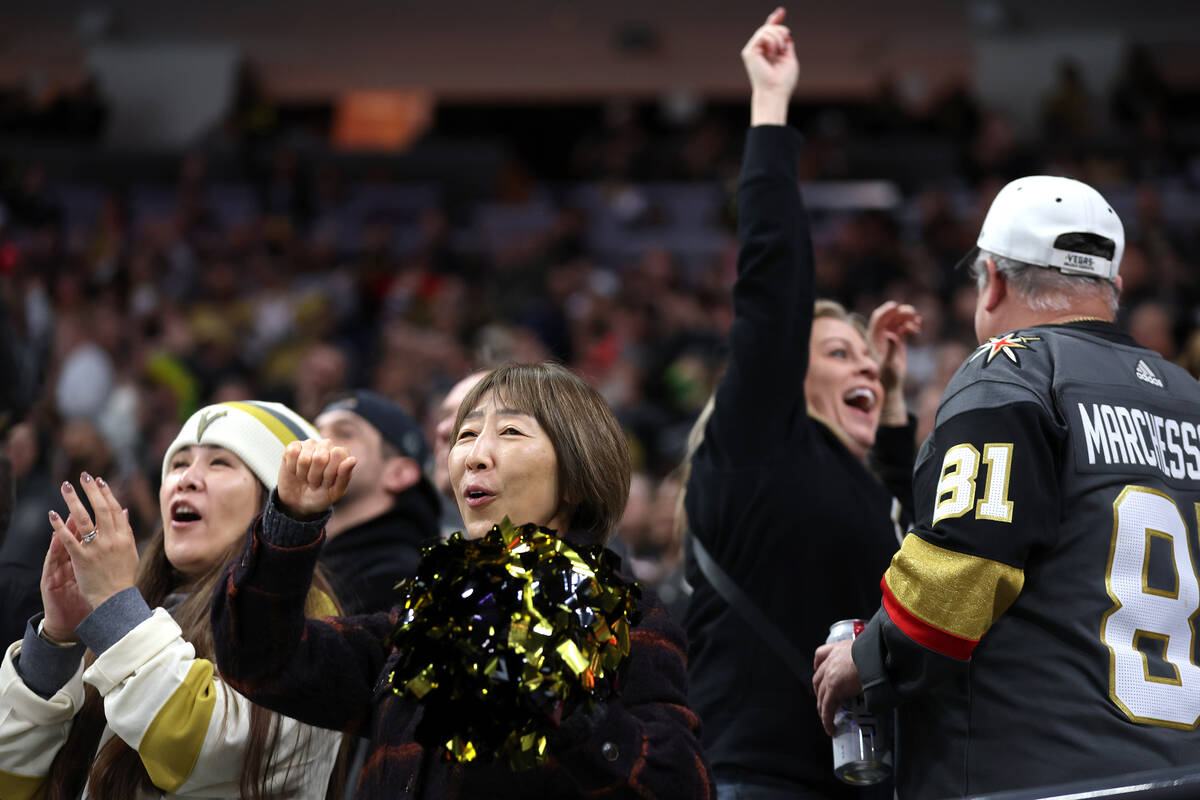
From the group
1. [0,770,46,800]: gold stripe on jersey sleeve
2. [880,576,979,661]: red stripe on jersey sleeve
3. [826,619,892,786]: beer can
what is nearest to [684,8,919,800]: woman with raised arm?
[826,619,892,786]: beer can

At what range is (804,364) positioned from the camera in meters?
2.98

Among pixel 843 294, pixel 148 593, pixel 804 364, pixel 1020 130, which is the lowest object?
pixel 148 593

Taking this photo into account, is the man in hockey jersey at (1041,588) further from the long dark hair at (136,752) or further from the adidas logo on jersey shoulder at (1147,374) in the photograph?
the long dark hair at (136,752)

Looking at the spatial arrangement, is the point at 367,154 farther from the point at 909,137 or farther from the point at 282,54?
the point at 909,137

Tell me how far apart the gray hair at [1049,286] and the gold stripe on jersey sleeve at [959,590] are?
642mm

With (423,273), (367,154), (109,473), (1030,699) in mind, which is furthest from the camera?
(367,154)

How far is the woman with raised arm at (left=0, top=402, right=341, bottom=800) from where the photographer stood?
2.35m

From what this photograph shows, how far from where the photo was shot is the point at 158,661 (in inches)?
92.2

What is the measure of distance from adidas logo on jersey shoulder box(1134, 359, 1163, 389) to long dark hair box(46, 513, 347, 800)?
65.7 inches

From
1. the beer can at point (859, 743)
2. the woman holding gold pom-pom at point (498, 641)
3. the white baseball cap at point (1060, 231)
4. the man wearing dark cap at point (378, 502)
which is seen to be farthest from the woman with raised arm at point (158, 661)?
the white baseball cap at point (1060, 231)

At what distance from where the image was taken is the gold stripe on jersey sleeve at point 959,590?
2.28 meters

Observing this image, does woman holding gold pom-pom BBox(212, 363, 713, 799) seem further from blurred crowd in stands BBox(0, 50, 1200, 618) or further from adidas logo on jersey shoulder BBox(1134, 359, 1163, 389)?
blurred crowd in stands BBox(0, 50, 1200, 618)

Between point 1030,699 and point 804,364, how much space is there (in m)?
0.94

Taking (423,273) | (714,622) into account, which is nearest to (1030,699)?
(714,622)
